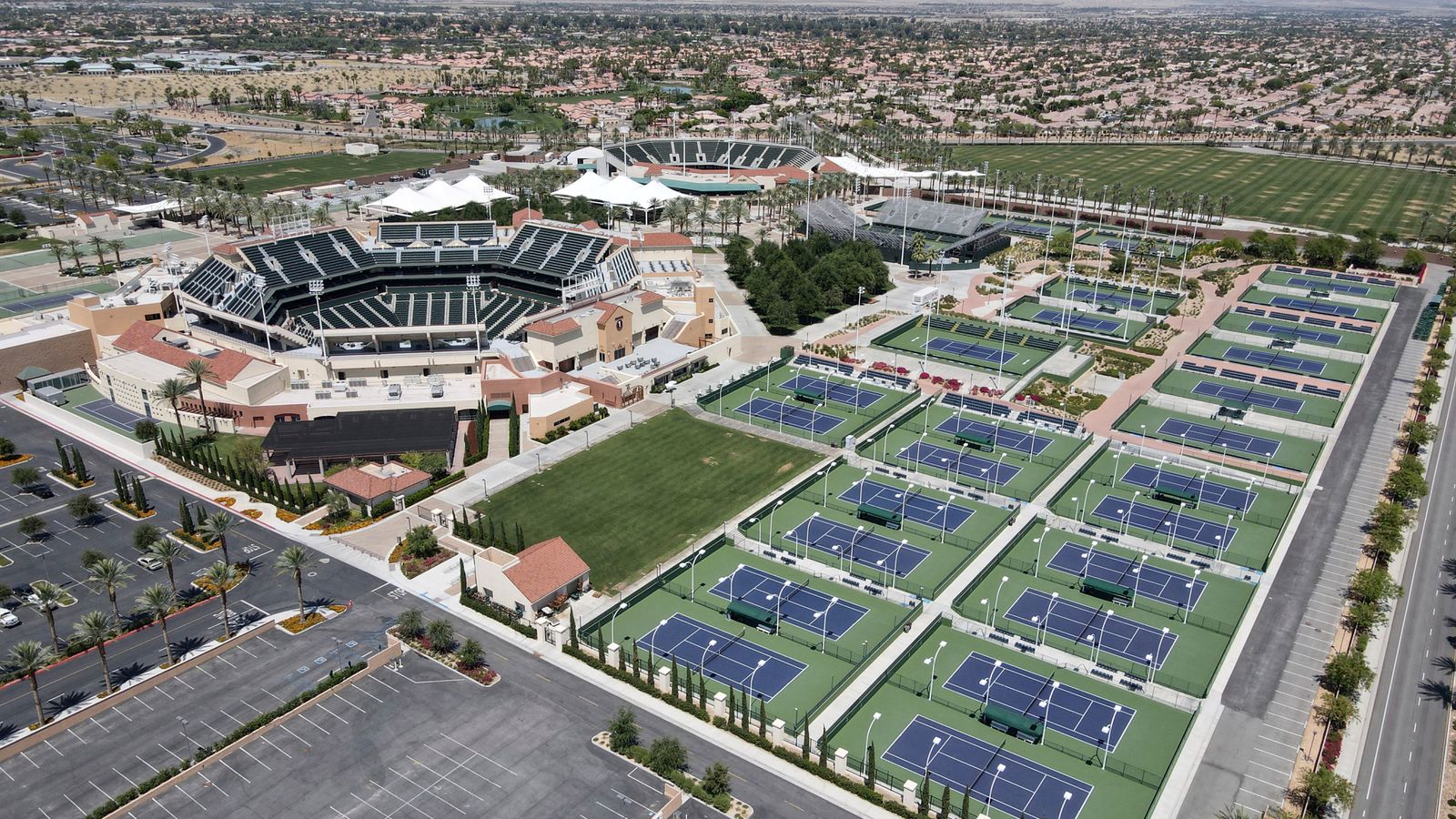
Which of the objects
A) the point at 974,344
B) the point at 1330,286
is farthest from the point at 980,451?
the point at 1330,286

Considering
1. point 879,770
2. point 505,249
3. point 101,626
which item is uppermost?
point 505,249

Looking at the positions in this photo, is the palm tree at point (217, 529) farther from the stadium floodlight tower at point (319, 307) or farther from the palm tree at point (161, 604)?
the stadium floodlight tower at point (319, 307)

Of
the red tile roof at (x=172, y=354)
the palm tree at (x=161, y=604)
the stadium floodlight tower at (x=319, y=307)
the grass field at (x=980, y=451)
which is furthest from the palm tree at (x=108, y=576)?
the grass field at (x=980, y=451)

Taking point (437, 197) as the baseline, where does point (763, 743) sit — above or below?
below

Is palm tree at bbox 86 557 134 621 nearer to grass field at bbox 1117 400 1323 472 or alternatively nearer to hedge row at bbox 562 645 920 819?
hedge row at bbox 562 645 920 819

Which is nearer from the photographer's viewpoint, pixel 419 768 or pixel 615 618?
pixel 419 768

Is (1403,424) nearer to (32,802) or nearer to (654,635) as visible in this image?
(654,635)

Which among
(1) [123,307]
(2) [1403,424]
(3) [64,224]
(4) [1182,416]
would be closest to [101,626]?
(1) [123,307]

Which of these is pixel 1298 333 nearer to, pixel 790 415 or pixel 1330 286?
pixel 1330 286
